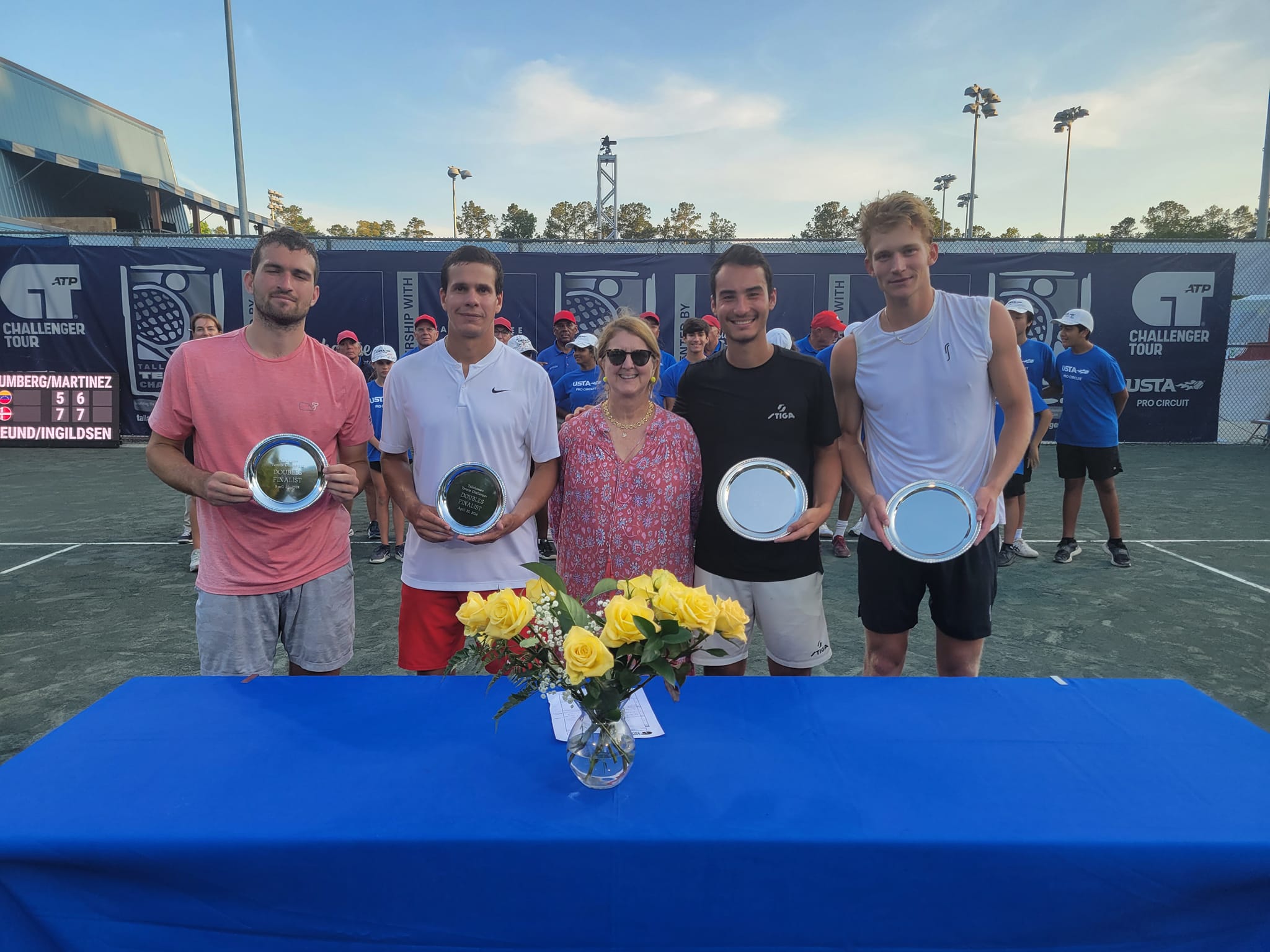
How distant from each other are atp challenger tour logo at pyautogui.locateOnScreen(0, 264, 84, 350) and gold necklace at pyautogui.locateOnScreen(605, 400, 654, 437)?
1416 cm

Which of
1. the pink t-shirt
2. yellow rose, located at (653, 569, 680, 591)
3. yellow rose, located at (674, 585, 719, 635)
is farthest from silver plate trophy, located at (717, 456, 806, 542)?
the pink t-shirt

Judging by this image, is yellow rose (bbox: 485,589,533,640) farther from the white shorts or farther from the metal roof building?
the metal roof building

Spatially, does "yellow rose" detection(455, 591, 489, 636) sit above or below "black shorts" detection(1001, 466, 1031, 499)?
above

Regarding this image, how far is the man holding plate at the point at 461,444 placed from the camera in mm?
2678

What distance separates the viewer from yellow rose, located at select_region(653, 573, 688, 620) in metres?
1.42

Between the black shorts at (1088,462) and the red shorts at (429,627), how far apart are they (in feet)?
17.8

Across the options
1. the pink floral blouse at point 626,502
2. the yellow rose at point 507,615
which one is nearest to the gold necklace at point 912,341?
the pink floral blouse at point 626,502

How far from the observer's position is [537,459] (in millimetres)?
2775

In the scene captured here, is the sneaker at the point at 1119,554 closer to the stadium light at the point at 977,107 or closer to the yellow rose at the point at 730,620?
the yellow rose at the point at 730,620

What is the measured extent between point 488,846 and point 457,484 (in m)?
1.39

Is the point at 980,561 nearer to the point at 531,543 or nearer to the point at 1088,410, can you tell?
the point at 531,543

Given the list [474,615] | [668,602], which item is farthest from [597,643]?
[474,615]

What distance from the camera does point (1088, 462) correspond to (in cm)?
641

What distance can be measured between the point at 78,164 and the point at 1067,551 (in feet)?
98.9
